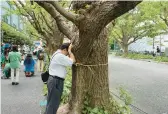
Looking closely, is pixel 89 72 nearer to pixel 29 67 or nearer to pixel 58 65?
pixel 58 65

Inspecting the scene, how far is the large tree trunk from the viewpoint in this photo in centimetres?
667

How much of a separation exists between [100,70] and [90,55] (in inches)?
15.8

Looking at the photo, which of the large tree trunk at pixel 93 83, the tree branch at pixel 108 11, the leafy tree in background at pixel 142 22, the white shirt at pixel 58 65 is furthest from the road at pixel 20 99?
the leafy tree in background at pixel 142 22

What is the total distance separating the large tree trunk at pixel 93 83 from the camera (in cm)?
667

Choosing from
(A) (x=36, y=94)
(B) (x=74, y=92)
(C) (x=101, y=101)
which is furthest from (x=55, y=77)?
(A) (x=36, y=94)

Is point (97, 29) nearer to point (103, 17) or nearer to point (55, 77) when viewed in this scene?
point (103, 17)

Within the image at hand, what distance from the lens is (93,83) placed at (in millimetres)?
6719

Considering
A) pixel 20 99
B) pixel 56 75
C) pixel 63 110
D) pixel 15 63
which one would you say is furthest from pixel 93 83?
pixel 15 63

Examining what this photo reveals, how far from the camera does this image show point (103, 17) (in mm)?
4988

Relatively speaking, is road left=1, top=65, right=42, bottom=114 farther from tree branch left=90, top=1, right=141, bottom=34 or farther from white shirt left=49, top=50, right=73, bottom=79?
tree branch left=90, top=1, right=141, bottom=34

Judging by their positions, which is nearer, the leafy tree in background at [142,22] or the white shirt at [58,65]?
the white shirt at [58,65]

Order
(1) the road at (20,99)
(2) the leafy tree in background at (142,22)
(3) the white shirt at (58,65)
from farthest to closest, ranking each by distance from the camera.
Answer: (2) the leafy tree in background at (142,22) → (1) the road at (20,99) → (3) the white shirt at (58,65)

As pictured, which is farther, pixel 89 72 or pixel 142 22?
pixel 142 22

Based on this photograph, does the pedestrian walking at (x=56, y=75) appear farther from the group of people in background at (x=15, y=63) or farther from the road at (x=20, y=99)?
the group of people in background at (x=15, y=63)
